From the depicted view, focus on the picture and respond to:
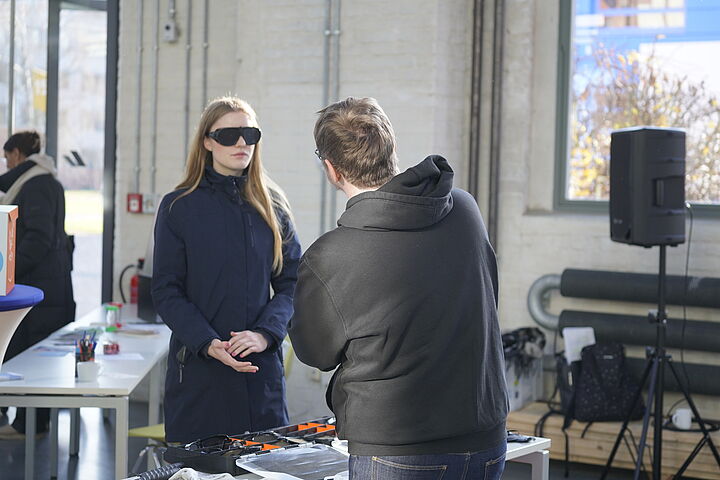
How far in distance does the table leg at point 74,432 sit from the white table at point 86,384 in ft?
1.26

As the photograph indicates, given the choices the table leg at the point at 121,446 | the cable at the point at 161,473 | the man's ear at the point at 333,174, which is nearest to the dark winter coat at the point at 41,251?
the table leg at the point at 121,446

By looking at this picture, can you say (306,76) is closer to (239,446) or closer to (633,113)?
(633,113)

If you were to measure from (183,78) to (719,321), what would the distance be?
3957 millimetres

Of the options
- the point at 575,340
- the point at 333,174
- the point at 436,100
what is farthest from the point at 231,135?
the point at 575,340

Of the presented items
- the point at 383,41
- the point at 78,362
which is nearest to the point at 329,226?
→ the point at 383,41

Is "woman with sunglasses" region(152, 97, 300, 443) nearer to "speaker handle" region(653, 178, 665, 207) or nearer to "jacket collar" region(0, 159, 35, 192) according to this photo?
"speaker handle" region(653, 178, 665, 207)

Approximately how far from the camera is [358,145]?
2.13 m

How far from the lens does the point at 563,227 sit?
6.18 m

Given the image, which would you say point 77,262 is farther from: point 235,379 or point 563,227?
point 235,379

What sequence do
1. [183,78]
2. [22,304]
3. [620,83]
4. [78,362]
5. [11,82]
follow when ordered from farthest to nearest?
[11,82] → [183,78] → [620,83] → [78,362] → [22,304]

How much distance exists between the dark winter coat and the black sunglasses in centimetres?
268

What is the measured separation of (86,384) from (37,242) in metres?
1.91

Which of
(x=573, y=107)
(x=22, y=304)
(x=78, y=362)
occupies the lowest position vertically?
(x=78, y=362)

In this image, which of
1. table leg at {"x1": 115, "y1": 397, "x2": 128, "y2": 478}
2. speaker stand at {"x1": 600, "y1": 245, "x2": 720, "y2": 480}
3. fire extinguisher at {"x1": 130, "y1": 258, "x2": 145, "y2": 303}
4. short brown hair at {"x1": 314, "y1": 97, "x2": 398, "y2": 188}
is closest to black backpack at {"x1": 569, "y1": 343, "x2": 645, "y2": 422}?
speaker stand at {"x1": 600, "y1": 245, "x2": 720, "y2": 480}
